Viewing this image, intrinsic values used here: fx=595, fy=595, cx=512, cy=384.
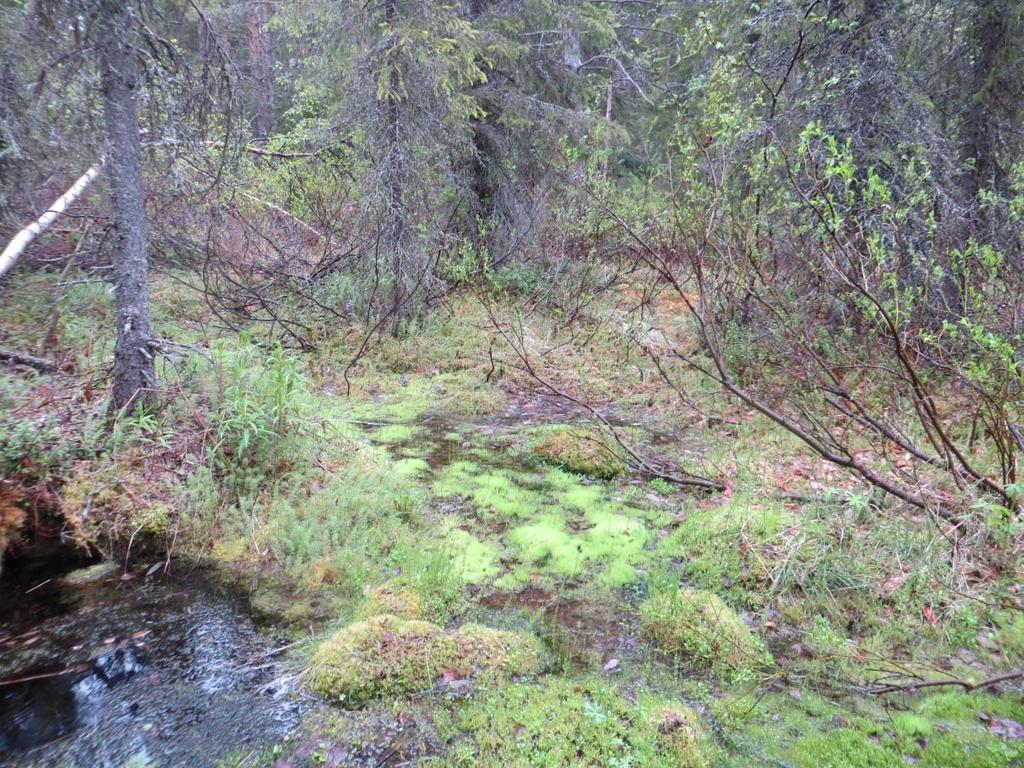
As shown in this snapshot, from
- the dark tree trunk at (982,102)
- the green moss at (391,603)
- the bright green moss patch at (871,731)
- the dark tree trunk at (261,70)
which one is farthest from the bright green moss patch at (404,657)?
the dark tree trunk at (261,70)

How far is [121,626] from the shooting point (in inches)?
160

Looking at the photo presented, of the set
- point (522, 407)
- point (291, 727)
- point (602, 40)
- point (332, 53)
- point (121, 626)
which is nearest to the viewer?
point (291, 727)

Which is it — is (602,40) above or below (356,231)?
above

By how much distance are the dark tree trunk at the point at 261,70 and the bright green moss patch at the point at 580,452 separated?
15711mm

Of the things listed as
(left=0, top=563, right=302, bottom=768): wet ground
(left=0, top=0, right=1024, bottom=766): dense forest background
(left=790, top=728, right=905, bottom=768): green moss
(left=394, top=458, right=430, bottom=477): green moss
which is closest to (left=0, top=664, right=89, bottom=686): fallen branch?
(left=0, top=563, right=302, bottom=768): wet ground

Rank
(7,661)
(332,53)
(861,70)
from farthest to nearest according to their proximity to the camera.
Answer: (332,53) → (861,70) → (7,661)

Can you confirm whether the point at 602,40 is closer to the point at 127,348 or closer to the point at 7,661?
the point at 127,348

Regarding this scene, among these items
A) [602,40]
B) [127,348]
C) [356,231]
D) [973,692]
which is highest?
[602,40]

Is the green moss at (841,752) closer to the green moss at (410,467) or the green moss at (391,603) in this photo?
the green moss at (391,603)

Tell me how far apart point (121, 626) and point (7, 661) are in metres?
0.60

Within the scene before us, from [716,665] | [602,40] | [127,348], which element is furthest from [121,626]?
[602,40]

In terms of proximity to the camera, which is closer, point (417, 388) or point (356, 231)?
point (417, 388)

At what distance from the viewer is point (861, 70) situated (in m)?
7.79

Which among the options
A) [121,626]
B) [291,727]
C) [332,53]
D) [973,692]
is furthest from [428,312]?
[973,692]
